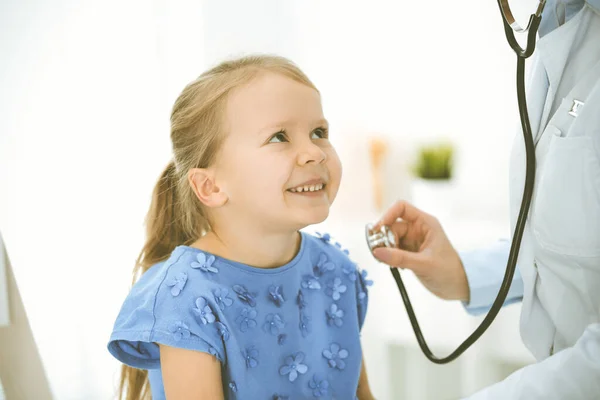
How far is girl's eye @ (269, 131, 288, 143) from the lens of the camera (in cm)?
89

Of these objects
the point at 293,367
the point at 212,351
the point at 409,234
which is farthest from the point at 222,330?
the point at 409,234

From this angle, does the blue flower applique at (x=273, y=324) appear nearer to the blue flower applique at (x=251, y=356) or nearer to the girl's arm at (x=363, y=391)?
the blue flower applique at (x=251, y=356)

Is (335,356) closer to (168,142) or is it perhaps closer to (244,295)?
(244,295)

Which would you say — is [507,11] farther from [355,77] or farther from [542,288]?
[355,77]

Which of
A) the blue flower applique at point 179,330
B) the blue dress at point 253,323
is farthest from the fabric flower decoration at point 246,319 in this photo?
the blue flower applique at point 179,330

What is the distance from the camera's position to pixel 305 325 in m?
0.96

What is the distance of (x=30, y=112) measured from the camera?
993 millimetres

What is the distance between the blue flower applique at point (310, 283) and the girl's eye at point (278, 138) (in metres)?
0.27

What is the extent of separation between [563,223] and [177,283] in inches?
24.1

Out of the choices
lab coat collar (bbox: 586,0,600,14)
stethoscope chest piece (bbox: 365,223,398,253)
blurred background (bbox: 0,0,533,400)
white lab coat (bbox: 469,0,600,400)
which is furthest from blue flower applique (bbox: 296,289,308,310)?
lab coat collar (bbox: 586,0,600,14)

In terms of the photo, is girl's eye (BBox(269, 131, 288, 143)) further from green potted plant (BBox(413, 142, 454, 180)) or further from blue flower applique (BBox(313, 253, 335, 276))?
green potted plant (BBox(413, 142, 454, 180))

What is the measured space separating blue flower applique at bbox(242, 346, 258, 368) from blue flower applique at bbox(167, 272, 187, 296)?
0.48ft

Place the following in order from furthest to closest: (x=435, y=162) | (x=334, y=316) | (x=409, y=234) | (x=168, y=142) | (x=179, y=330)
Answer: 1. (x=435, y=162)
2. (x=168, y=142)
3. (x=409, y=234)
4. (x=334, y=316)
5. (x=179, y=330)

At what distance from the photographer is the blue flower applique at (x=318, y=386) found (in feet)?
→ 3.07
